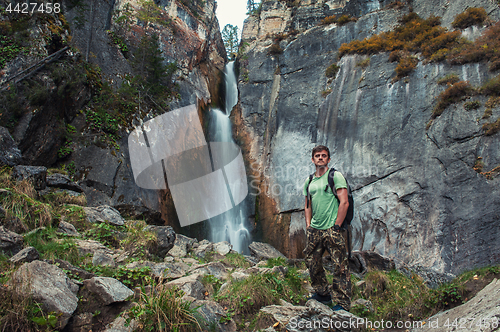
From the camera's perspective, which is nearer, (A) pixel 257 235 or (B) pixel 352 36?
(A) pixel 257 235

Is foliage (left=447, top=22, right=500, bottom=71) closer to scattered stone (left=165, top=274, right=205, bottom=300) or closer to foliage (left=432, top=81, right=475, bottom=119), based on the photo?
foliage (left=432, top=81, right=475, bottom=119)

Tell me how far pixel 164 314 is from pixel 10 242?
265cm

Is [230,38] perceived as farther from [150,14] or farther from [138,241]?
[138,241]

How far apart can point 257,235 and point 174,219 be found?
3.96m

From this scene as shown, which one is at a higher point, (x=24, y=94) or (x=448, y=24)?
(x=448, y=24)

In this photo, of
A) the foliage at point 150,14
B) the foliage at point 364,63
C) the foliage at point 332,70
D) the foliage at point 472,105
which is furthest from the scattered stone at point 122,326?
the foliage at point 150,14

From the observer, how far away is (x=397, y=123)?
38.1ft

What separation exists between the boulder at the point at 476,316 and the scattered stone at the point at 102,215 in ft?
20.9

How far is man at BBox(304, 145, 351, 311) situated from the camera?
344 cm

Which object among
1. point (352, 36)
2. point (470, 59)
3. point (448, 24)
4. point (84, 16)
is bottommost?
point (470, 59)

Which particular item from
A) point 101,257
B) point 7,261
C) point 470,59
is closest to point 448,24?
point 470,59

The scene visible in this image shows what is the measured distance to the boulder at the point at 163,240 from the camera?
251 inches

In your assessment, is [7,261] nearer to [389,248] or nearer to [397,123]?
[389,248]

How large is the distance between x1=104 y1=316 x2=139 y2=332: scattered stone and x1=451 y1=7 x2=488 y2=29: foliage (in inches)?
642
